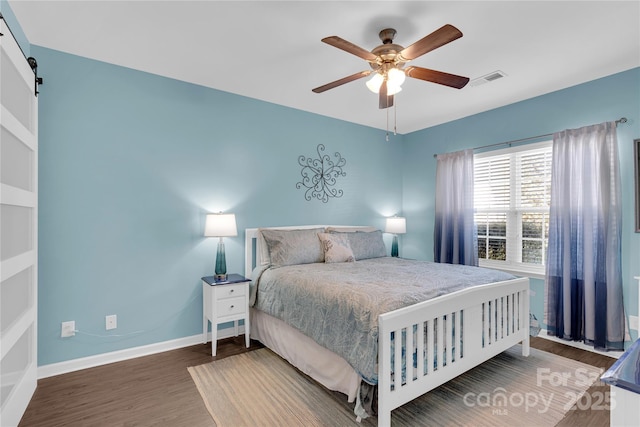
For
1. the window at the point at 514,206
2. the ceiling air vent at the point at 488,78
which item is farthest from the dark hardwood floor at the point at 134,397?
the ceiling air vent at the point at 488,78

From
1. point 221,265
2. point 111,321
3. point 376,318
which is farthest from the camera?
point 221,265

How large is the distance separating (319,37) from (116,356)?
9.95ft

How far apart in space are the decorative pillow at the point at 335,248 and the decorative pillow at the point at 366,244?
0.14 metres

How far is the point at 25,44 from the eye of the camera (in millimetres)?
2305

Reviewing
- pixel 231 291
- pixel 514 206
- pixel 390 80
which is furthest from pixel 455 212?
pixel 231 291

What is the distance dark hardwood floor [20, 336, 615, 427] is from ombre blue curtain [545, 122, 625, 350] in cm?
34

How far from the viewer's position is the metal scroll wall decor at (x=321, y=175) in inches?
154

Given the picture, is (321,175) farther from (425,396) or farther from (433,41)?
Result: (425,396)

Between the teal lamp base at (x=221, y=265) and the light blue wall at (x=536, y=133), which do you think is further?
the teal lamp base at (x=221, y=265)

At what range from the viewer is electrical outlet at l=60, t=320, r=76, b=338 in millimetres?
2477

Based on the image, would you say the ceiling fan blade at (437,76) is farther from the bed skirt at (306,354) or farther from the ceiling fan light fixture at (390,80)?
the bed skirt at (306,354)

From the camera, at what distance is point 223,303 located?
113 inches

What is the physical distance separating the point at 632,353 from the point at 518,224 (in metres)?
2.97

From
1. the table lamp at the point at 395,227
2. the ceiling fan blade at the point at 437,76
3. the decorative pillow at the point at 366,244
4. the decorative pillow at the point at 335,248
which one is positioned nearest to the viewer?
the ceiling fan blade at the point at 437,76
